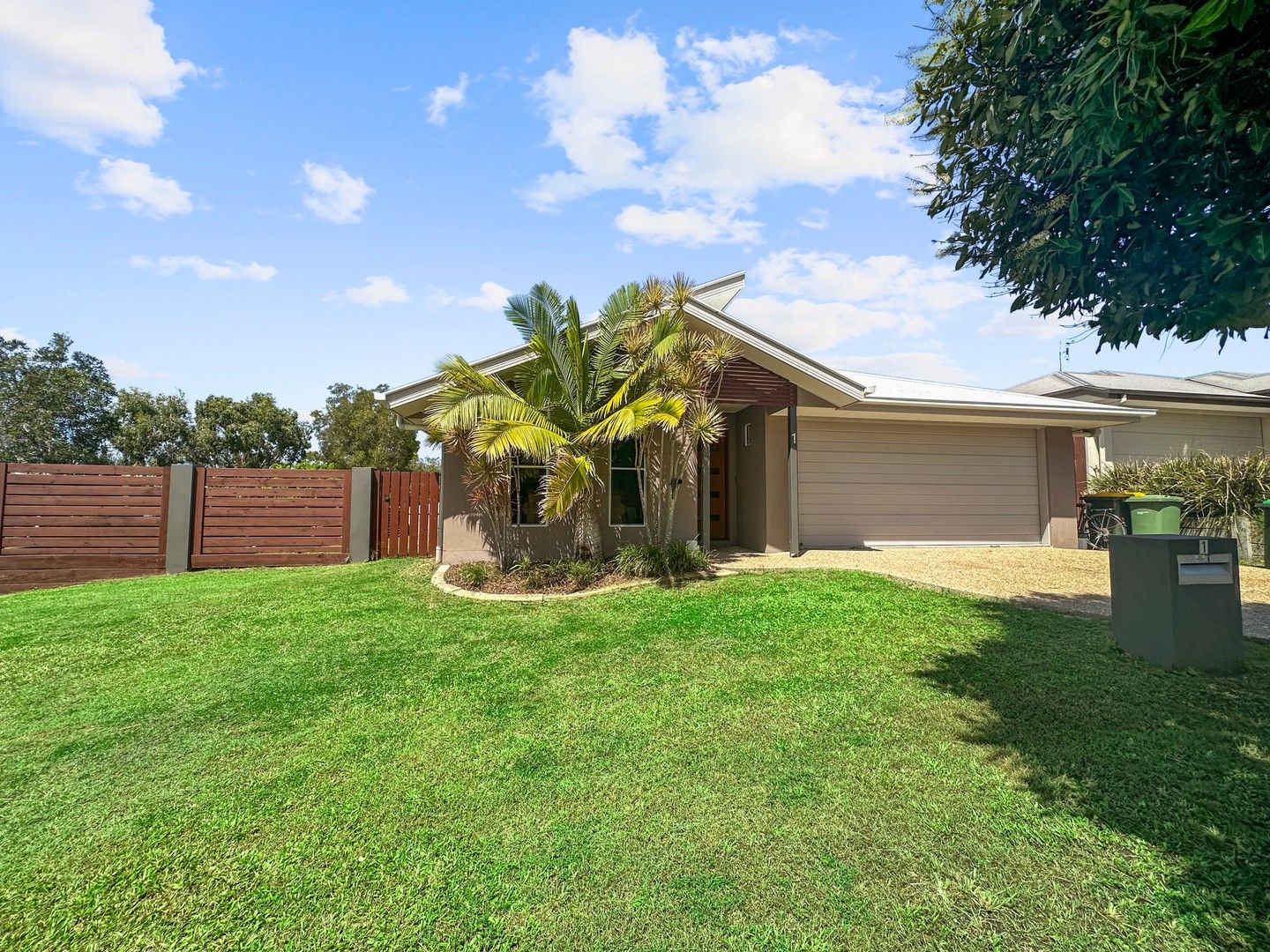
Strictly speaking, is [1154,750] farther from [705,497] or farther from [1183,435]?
[1183,435]

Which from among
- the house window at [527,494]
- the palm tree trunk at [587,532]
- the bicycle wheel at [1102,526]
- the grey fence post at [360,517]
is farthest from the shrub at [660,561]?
the bicycle wheel at [1102,526]

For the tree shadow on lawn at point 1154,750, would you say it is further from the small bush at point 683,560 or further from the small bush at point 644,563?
the small bush at point 644,563

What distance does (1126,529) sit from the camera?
11406 mm

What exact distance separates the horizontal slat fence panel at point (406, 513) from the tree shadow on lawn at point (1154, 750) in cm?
969

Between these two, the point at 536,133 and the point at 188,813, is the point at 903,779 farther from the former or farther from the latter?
the point at 536,133

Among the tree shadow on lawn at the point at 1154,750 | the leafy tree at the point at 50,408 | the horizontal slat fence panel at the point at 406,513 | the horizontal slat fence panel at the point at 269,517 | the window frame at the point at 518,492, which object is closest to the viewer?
the tree shadow on lawn at the point at 1154,750

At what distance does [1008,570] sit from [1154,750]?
6.32 metres

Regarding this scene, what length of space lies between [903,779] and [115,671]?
642 cm

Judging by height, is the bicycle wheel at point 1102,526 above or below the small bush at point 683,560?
above

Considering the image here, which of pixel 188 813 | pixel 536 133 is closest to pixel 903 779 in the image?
pixel 188 813

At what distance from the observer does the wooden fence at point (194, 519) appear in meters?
10.2

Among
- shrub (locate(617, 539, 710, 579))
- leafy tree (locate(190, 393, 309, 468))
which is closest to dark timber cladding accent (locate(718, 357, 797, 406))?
shrub (locate(617, 539, 710, 579))

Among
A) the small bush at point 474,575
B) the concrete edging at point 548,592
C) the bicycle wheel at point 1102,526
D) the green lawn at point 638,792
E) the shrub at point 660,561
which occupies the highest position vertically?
the bicycle wheel at point 1102,526

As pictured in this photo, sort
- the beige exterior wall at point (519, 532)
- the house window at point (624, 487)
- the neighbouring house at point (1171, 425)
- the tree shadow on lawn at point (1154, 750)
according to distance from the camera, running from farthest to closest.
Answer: the neighbouring house at point (1171, 425)
the house window at point (624, 487)
the beige exterior wall at point (519, 532)
the tree shadow on lawn at point (1154, 750)
